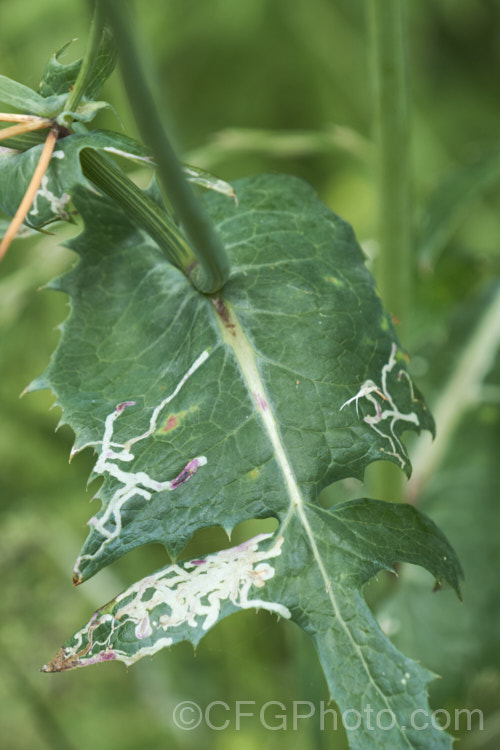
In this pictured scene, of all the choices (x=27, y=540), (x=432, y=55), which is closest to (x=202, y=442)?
(x=27, y=540)

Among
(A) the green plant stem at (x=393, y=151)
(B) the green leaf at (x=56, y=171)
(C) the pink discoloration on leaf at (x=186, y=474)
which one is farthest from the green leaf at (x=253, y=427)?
(A) the green plant stem at (x=393, y=151)

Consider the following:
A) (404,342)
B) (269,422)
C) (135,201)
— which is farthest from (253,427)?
(404,342)

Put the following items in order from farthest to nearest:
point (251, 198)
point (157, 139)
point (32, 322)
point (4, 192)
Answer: point (32, 322), point (251, 198), point (4, 192), point (157, 139)

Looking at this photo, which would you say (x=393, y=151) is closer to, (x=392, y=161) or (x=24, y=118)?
(x=392, y=161)

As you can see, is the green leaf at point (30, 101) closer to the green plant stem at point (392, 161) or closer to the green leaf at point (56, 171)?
the green leaf at point (56, 171)

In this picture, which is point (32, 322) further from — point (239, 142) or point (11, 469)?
point (239, 142)

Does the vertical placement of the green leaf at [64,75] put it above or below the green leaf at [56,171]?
above
